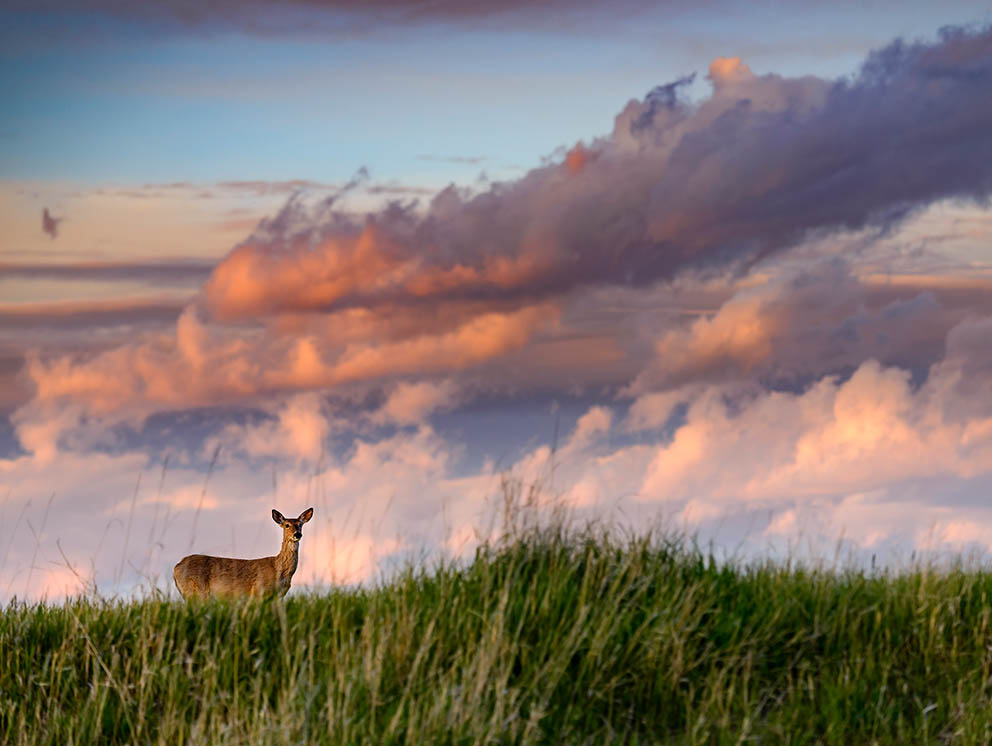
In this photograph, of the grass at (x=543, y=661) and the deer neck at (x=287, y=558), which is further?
the deer neck at (x=287, y=558)

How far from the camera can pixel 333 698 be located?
683 cm

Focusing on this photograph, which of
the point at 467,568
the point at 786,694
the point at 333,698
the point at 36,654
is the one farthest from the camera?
the point at 36,654

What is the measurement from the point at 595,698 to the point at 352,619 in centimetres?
205

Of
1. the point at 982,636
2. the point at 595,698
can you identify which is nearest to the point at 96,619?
the point at 595,698

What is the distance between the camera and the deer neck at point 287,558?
13594 millimetres

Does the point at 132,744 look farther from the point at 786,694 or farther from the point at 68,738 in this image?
the point at 786,694

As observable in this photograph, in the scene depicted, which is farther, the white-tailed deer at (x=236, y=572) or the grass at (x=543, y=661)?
the white-tailed deer at (x=236, y=572)

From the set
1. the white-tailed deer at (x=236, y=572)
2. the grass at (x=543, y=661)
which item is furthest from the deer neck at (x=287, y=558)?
the grass at (x=543, y=661)

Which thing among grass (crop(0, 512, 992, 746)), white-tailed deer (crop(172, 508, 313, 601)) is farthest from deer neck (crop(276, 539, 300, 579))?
grass (crop(0, 512, 992, 746))

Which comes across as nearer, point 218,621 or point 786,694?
point 786,694

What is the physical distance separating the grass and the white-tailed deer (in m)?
5.00

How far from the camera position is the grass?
264 inches

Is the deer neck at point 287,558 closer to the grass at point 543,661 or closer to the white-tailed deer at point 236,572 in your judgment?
the white-tailed deer at point 236,572

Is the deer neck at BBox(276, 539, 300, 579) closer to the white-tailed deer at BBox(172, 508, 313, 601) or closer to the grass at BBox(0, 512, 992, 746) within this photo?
the white-tailed deer at BBox(172, 508, 313, 601)
